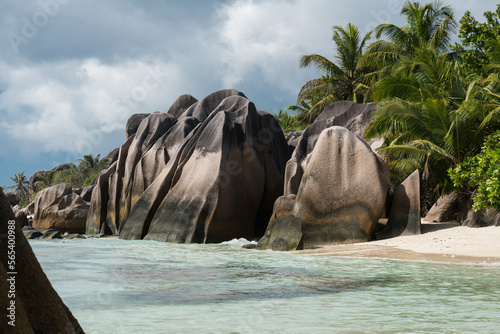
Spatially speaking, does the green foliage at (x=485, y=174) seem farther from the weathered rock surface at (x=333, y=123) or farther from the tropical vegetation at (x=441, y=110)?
the weathered rock surface at (x=333, y=123)

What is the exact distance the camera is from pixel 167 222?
14641mm

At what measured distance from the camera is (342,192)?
1182 cm

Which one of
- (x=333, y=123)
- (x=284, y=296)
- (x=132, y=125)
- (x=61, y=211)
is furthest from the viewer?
(x=61, y=211)

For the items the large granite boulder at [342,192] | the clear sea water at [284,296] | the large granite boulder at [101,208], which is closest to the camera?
the clear sea water at [284,296]

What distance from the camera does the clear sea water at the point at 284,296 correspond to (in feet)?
11.8

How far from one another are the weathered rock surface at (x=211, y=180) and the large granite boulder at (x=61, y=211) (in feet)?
21.5

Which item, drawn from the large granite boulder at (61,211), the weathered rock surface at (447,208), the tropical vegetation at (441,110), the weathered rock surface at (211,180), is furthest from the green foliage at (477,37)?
the large granite boulder at (61,211)

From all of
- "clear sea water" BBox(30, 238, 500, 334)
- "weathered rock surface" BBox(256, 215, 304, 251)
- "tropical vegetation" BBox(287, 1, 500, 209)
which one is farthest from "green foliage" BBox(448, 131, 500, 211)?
"weathered rock surface" BBox(256, 215, 304, 251)

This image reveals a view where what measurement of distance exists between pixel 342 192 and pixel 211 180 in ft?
15.0

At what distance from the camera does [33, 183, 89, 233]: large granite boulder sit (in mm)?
26609

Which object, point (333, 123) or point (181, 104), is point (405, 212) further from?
point (181, 104)

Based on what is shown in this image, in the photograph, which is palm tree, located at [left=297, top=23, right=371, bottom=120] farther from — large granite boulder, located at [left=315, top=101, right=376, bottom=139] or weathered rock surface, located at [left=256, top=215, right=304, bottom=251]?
weathered rock surface, located at [left=256, top=215, right=304, bottom=251]

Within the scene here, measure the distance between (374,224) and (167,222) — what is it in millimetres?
6316

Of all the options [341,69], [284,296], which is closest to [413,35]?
[341,69]
